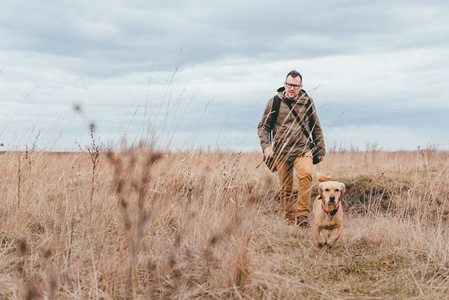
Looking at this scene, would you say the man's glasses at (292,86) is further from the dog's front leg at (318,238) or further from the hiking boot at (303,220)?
the dog's front leg at (318,238)

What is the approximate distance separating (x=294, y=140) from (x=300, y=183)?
0.62 m

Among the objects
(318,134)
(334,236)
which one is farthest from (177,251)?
(318,134)

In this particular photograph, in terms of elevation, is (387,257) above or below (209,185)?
below

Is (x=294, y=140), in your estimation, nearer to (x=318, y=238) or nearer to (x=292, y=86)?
(x=292, y=86)

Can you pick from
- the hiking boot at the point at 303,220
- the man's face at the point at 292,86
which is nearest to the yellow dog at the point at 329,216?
the hiking boot at the point at 303,220

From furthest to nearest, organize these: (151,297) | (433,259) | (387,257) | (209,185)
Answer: (209,185), (387,257), (433,259), (151,297)

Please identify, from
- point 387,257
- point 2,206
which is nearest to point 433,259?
point 387,257

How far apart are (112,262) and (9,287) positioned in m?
0.75

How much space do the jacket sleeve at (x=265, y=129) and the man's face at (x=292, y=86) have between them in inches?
14.2

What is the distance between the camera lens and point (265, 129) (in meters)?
5.95

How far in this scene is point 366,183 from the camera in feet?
27.2

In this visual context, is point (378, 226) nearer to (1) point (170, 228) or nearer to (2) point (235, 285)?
(1) point (170, 228)

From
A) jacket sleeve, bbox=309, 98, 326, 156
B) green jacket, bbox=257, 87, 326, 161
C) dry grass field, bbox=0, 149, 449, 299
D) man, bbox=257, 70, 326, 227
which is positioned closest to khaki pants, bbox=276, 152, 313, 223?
man, bbox=257, 70, 326, 227

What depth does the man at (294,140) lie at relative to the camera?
18.7 feet
